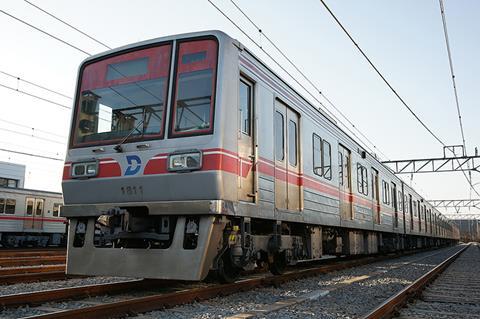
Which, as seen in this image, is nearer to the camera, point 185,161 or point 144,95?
point 185,161

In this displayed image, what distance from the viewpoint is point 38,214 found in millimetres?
24172

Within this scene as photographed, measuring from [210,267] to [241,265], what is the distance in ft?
2.24

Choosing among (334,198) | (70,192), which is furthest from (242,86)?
(334,198)

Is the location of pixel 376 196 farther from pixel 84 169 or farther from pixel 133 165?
pixel 84 169

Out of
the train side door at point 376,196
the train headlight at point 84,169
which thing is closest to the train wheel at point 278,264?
the train headlight at point 84,169

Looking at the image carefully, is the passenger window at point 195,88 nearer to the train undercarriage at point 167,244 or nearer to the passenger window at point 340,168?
the train undercarriage at point 167,244

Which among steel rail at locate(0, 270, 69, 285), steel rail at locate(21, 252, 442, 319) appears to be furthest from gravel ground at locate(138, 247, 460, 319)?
steel rail at locate(0, 270, 69, 285)

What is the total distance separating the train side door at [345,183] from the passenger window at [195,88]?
5.85 meters

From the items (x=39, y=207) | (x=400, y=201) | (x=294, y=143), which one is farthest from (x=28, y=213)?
(x=294, y=143)

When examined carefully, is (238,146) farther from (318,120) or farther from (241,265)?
(318,120)

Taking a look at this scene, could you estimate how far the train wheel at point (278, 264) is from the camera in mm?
8069

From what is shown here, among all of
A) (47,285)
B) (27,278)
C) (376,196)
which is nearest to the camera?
(47,285)

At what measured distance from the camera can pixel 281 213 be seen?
7.39m

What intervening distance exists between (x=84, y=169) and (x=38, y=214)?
64.4ft
